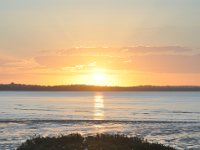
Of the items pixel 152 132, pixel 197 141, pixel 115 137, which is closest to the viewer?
pixel 115 137

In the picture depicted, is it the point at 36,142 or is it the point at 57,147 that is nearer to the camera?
the point at 57,147

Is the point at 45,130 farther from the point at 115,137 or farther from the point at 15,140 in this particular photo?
the point at 115,137

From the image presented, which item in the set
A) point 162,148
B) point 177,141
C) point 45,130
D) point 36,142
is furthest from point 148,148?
point 45,130

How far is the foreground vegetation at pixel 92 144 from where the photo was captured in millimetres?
25172

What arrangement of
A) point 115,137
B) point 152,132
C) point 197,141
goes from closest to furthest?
point 115,137 < point 197,141 < point 152,132

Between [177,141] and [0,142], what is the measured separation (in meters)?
15.3

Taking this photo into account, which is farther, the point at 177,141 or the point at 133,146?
the point at 177,141

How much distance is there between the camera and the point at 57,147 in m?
25.7

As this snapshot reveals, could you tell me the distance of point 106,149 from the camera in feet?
79.8

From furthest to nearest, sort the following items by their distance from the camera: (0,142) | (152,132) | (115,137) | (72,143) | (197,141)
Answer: (152,132), (197,141), (0,142), (115,137), (72,143)

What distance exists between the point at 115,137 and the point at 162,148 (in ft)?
13.1

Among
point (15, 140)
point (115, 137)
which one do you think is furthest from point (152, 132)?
point (115, 137)

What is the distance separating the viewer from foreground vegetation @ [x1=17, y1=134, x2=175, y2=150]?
991 inches

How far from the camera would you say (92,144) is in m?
26.0
